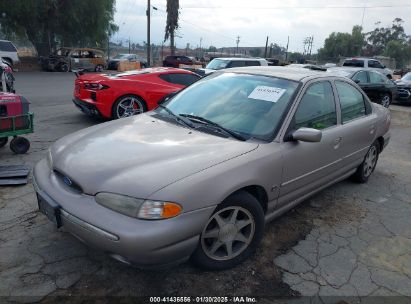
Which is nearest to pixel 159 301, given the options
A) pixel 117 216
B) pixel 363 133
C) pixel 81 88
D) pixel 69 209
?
pixel 117 216

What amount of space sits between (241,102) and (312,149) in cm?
83

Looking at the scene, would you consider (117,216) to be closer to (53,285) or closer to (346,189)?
(53,285)

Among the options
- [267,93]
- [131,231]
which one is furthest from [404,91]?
[131,231]

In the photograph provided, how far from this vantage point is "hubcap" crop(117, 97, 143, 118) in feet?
25.3

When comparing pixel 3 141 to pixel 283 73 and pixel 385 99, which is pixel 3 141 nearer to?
pixel 283 73

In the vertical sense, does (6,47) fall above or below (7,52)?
above

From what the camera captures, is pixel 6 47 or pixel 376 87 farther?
pixel 6 47

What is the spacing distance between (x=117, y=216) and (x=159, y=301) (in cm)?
71

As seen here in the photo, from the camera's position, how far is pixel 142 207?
2389 mm

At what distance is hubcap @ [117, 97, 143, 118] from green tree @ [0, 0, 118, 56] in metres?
20.5

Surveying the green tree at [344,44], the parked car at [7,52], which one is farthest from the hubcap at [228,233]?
the green tree at [344,44]

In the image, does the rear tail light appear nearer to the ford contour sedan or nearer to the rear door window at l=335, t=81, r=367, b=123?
the ford contour sedan

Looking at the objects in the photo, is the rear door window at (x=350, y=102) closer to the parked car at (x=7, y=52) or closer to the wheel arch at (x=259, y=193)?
the wheel arch at (x=259, y=193)

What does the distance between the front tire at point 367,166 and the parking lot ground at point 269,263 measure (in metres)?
0.52
